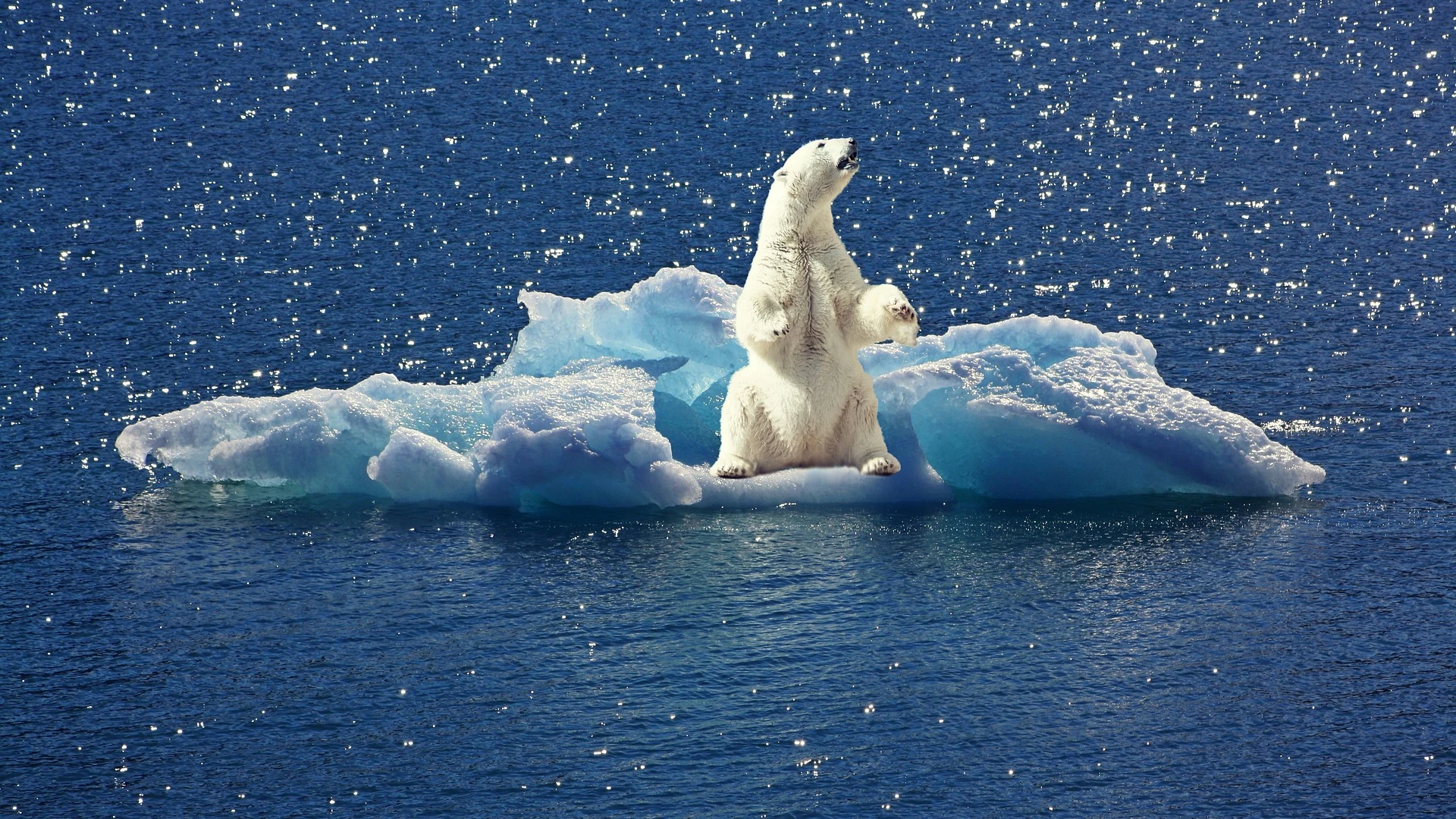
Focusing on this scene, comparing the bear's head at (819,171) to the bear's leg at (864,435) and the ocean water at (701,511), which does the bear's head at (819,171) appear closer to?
the bear's leg at (864,435)

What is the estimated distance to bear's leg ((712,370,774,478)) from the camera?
1417 cm

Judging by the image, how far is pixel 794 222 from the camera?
13992mm

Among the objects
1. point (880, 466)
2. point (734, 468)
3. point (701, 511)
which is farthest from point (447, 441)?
point (880, 466)

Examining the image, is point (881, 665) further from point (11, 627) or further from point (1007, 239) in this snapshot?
point (1007, 239)

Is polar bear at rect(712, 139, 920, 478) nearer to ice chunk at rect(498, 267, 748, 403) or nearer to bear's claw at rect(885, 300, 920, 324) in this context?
bear's claw at rect(885, 300, 920, 324)

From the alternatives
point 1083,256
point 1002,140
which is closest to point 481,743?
point 1083,256

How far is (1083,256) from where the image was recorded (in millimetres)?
21547

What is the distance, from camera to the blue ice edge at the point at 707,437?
14.3 meters

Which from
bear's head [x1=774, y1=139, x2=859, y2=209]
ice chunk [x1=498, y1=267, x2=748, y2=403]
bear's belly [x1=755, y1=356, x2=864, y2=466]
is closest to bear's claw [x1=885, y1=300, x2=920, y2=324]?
bear's belly [x1=755, y1=356, x2=864, y2=466]

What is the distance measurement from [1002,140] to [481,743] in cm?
1714

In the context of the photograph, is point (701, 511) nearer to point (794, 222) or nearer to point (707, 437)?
point (707, 437)

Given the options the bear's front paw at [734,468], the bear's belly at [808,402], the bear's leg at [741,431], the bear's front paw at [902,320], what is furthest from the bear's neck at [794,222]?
the bear's front paw at [734,468]

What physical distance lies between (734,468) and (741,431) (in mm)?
289

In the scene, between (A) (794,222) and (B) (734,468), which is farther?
(B) (734,468)
